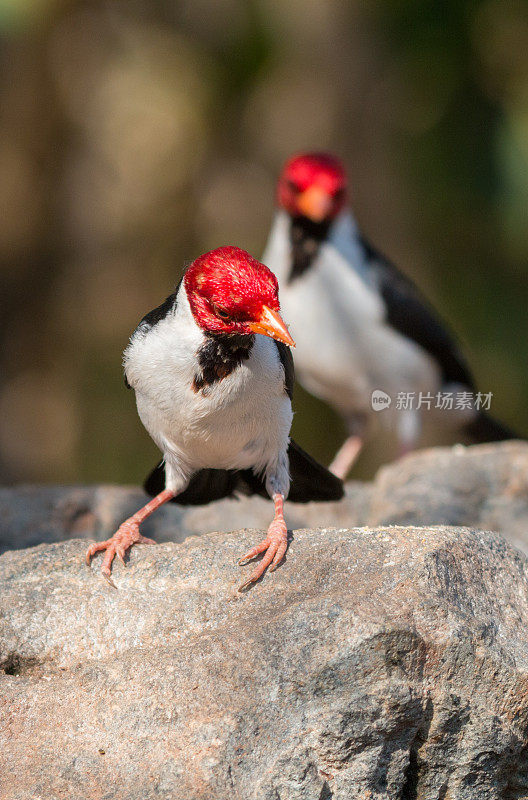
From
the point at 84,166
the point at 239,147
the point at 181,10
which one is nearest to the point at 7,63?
the point at 84,166

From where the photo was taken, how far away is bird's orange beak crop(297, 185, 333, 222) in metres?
5.15

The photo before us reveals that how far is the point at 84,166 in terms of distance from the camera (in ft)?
27.3

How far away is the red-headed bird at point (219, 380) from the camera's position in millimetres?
2453

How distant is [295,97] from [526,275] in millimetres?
2487

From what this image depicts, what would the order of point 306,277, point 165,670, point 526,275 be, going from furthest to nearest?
point 526,275 < point 306,277 < point 165,670

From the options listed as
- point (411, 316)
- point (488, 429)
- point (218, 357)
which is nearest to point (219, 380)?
point (218, 357)

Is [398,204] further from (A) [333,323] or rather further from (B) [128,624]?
(B) [128,624]

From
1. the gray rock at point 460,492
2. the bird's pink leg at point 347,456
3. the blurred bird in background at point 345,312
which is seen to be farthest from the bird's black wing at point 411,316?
the gray rock at point 460,492

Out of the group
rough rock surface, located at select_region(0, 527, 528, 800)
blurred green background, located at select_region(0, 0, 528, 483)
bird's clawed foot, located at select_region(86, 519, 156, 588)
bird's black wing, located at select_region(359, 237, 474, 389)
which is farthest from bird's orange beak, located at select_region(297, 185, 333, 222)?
rough rock surface, located at select_region(0, 527, 528, 800)

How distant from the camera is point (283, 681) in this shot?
2.26 m

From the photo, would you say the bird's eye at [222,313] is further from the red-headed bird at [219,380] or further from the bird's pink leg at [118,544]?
the bird's pink leg at [118,544]

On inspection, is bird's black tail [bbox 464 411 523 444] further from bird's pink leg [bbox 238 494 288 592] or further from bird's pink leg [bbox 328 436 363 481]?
bird's pink leg [bbox 238 494 288 592]

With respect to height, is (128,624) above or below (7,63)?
below

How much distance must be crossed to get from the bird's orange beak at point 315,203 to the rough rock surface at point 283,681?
292cm
